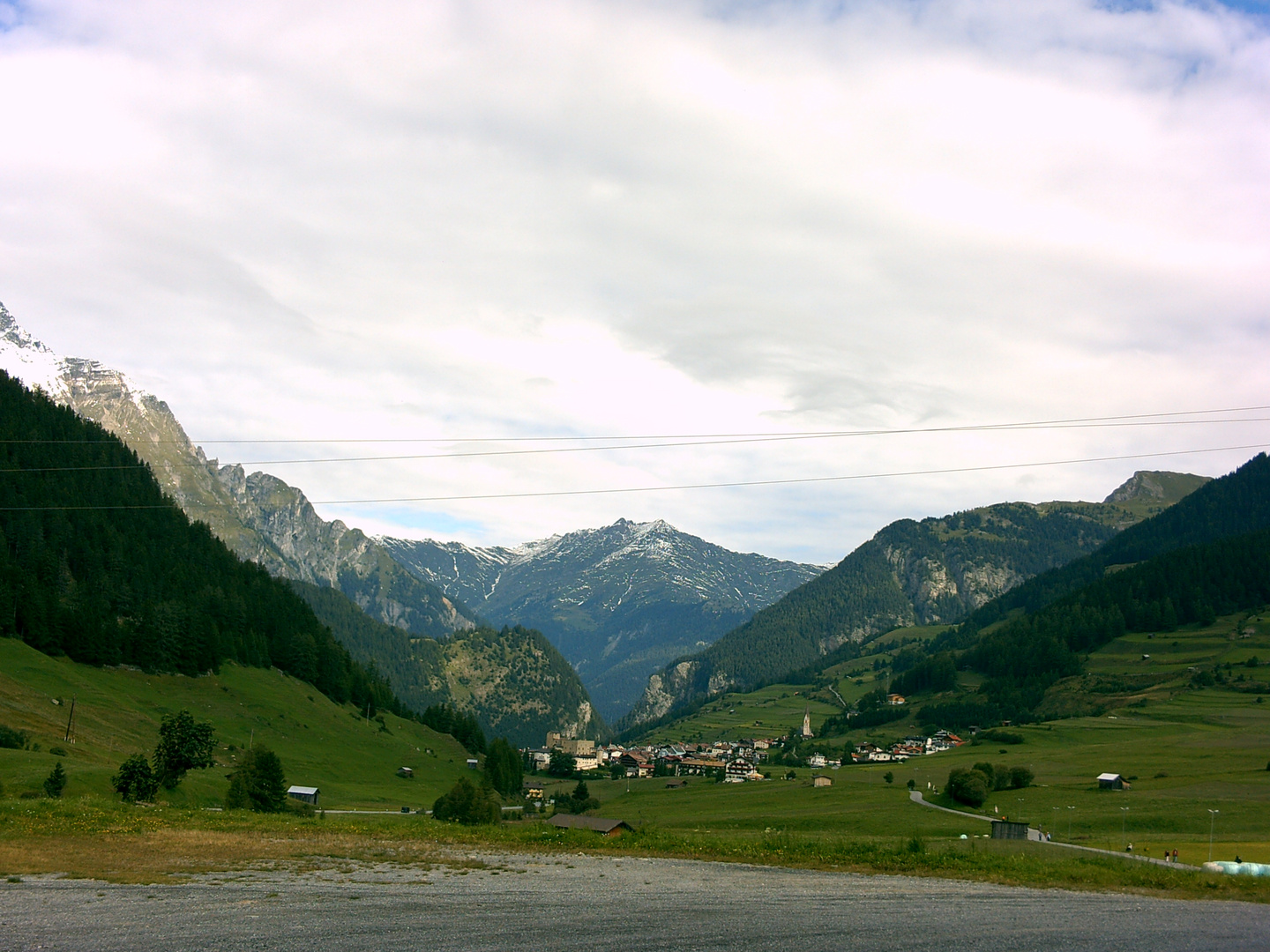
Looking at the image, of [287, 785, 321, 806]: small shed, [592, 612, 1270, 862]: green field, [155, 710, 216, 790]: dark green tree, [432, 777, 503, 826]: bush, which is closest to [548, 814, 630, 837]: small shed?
[592, 612, 1270, 862]: green field

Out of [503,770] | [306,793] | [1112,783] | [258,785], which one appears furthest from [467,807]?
[1112,783]

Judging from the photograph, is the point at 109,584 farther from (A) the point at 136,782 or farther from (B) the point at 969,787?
(B) the point at 969,787

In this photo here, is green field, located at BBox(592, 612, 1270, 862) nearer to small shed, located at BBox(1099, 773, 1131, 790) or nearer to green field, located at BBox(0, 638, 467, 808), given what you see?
small shed, located at BBox(1099, 773, 1131, 790)

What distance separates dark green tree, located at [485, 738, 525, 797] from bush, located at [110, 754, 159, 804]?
306 feet

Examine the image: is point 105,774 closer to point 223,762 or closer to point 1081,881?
point 223,762

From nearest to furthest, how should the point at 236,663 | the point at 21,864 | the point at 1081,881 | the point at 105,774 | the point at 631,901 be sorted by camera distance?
the point at 631,901, the point at 21,864, the point at 1081,881, the point at 105,774, the point at 236,663

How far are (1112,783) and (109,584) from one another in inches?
6560

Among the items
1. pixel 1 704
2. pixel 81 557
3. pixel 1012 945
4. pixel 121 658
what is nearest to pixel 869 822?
pixel 1012 945

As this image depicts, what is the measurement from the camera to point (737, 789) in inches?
6614

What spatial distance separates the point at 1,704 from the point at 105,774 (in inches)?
1172

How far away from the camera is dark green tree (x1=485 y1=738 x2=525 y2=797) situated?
156625 mm

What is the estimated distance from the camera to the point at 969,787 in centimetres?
12231

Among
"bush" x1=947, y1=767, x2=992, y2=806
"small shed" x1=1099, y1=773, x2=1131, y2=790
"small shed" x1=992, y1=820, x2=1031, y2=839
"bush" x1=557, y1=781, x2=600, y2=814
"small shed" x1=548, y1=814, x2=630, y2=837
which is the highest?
"small shed" x1=548, y1=814, x2=630, y2=837

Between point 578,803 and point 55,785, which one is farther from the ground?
point 55,785
